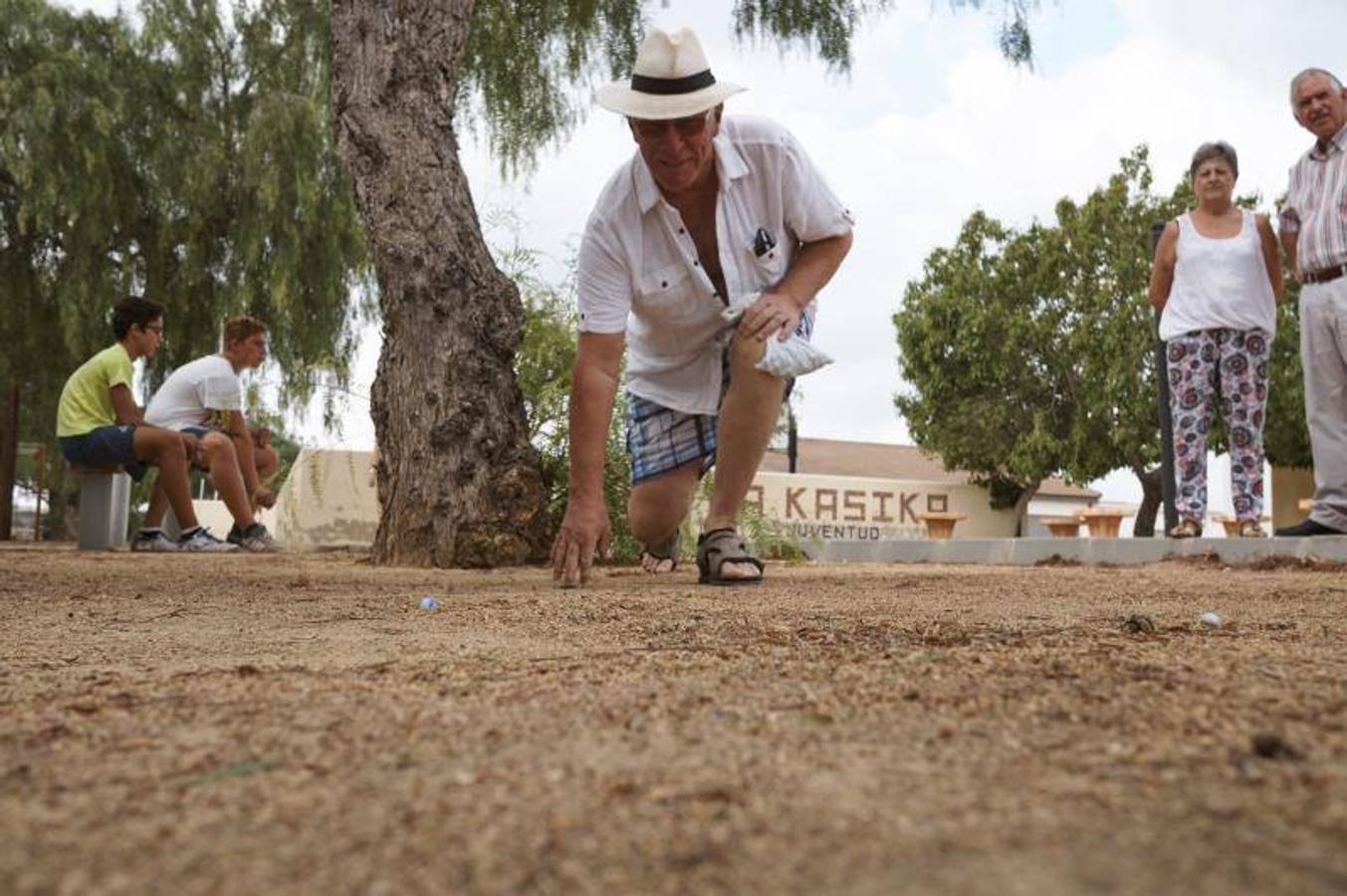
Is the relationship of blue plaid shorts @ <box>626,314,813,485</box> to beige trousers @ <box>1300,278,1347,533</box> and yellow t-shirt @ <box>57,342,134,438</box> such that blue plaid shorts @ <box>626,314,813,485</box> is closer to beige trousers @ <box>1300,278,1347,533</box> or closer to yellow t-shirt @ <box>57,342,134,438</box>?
beige trousers @ <box>1300,278,1347,533</box>

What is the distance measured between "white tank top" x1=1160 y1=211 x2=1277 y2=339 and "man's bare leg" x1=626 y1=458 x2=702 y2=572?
8.23ft

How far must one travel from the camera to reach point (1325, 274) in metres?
4.92

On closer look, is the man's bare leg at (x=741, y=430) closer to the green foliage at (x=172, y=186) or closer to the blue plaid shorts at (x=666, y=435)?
the blue plaid shorts at (x=666, y=435)

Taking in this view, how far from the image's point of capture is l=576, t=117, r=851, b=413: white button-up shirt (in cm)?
316

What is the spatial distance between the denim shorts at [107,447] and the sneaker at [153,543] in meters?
0.33

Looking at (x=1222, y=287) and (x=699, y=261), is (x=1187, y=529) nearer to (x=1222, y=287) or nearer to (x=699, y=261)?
(x=1222, y=287)

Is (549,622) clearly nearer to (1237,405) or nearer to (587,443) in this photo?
(587,443)

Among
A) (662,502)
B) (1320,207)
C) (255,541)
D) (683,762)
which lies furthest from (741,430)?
(255,541)

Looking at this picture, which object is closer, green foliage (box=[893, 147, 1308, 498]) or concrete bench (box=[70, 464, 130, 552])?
concrete bench (box=[70, 464, 130, 552])

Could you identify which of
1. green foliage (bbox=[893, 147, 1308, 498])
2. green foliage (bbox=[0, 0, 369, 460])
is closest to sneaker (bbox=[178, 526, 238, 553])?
green foliage (bbox=[0, 0, 369, 460])

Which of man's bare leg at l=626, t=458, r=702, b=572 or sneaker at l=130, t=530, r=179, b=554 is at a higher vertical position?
man's bare leg at l=626, t=458, r=702, b=572

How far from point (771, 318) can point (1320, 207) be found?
295cm

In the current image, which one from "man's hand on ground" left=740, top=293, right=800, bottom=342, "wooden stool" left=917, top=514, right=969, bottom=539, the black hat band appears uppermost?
the black hat band

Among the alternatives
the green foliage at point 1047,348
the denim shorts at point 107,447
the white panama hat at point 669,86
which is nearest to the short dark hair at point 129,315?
the denim shorts at point 107,447
